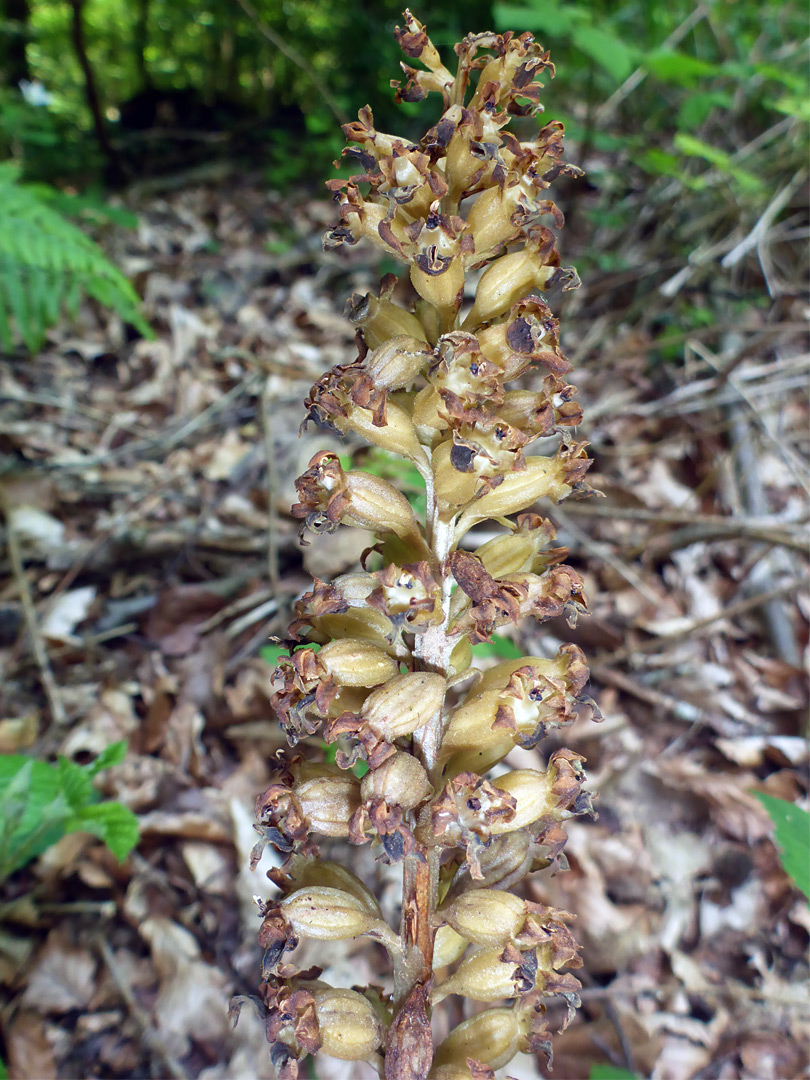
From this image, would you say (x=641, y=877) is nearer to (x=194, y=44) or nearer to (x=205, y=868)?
(x=205, y=868)

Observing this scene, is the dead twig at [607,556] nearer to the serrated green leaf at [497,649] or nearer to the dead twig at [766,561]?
the dead twig at [766,561]

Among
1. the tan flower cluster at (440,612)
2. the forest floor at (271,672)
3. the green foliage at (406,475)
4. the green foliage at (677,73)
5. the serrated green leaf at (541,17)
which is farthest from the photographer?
the green foliage at (677,73)

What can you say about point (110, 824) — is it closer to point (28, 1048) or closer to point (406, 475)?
point (28, 1048)

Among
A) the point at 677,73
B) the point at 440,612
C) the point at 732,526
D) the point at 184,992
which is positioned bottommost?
the point at 184,992

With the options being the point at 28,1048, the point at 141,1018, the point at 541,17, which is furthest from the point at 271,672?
the point at 541,17

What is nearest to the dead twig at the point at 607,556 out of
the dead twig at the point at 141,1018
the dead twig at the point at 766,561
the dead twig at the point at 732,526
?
the dead twig at the point at 732,526

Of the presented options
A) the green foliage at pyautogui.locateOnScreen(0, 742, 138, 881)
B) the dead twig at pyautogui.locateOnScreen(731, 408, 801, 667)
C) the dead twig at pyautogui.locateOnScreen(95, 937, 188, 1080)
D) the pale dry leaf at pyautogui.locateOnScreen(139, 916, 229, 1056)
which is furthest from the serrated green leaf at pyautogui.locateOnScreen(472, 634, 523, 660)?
the dead twig at pyautogui.locateOnScreen(731, 408, 801, 667)
